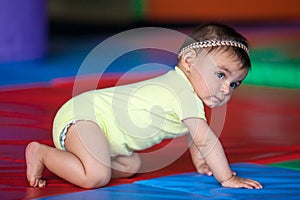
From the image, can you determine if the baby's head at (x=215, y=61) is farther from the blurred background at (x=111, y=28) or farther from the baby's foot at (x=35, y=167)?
the blurred background at (x=111, y=28)

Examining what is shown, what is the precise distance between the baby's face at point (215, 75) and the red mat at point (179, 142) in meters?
0.31

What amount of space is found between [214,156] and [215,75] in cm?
26

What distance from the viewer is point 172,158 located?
270 centimetres

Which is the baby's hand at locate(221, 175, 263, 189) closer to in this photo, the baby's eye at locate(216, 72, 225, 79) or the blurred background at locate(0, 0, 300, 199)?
the blurred background at locate(0, 0, 300, 199)

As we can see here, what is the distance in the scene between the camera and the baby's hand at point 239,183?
229 cm

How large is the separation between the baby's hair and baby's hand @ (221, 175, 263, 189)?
359mm

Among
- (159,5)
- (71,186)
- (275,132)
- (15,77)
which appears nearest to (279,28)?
(159,5)

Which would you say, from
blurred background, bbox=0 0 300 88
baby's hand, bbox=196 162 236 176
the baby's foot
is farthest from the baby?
blurred background, bbox=0 0 300 88

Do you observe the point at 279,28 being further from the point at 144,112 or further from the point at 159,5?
the point at 144,112

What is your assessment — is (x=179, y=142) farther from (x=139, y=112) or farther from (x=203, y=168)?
(x=139, y=112)

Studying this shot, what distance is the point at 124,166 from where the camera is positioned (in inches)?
97.1

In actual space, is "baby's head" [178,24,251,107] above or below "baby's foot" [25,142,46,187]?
above

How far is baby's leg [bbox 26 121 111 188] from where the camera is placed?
229cm

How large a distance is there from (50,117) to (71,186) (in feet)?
3.42
